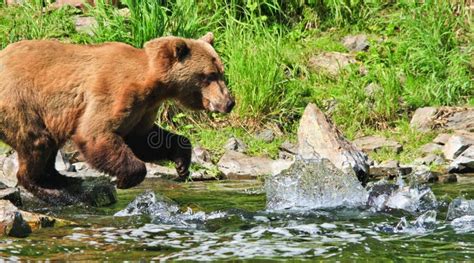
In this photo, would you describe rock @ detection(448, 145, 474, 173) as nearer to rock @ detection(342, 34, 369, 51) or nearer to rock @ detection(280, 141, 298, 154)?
rock @ detection(280, 141, 298, 154)

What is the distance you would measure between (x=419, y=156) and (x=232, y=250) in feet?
15.5

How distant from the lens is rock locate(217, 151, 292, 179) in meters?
10.2

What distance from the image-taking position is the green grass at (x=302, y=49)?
37.8 feet

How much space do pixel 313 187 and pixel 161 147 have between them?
121cm

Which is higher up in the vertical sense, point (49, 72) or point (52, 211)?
point (49, 72)

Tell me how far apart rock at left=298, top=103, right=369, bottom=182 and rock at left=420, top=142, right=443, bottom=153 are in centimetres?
142

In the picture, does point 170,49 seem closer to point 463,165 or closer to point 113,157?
point 113,157

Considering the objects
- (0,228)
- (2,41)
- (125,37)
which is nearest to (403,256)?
(0,228)

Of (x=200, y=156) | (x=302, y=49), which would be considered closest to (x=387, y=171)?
(x=200, y=156)

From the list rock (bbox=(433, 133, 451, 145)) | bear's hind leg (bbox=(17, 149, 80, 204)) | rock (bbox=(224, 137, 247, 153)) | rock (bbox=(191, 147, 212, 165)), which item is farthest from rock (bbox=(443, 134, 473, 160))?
bear's hind leg (bbox=(17, 149, 80, 204))

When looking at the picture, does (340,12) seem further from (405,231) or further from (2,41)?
(405,231)

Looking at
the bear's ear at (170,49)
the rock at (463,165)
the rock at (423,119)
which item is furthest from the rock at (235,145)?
the bear's ear at (170,49)

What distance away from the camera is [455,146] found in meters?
10.5

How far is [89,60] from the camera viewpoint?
7805 millimetres
